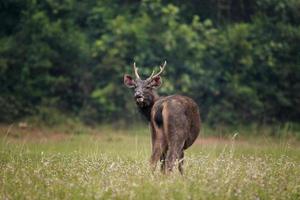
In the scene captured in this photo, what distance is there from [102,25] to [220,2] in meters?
4.15

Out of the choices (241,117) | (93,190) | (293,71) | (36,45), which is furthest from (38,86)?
(93,190)

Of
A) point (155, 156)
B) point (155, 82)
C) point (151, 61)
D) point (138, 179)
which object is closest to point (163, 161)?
point (155, 156)

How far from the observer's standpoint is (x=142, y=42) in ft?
81.9

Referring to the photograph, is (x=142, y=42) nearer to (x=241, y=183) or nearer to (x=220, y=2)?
(x=220, y=2)

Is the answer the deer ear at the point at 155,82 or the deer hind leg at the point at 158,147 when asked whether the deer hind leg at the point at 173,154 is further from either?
the deer ear at the point at 155,82

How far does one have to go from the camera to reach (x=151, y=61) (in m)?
25.0

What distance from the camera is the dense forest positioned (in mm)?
24562

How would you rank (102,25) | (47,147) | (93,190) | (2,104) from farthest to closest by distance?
(102,25) → (2,104) → (47,147) → (93,190)

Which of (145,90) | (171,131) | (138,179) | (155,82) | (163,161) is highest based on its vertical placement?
(155,82)

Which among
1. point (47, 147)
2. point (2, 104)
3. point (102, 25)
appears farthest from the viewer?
point (102, 25)

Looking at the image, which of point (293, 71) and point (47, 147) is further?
point (293, 71)

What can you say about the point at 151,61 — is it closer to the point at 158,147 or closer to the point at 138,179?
the point at 158,147

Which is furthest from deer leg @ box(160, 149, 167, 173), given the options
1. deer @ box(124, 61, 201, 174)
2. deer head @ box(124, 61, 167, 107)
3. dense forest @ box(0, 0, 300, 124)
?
dense forest @ box(0, 0, 300, 124)

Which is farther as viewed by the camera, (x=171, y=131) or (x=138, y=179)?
(x=171, y=131)
